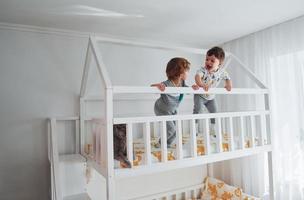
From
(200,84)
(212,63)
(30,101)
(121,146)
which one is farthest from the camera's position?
(30,101)

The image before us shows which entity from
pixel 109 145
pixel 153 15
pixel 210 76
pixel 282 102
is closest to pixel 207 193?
pixel 282 102

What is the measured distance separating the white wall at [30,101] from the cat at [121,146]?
0.97m

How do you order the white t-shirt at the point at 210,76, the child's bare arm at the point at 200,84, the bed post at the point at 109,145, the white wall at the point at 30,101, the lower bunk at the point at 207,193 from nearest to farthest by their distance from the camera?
the bed post at the point at 109,145 < the child's bare arm at the point at 200,84 < the white t-shirt at the point at 210,76 < the white wall at the point at 30,101 < the lower bunk at the point at 207,193

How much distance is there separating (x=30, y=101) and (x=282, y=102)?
7.86 ft

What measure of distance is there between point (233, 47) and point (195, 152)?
5.47 feet

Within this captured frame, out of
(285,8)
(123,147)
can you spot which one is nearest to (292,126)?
(285,8)

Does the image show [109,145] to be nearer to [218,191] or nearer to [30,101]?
[30,101]

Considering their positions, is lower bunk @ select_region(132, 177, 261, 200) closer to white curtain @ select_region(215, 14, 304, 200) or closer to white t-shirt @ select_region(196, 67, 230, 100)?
white curtain @ select_region(215, 14, 304, 200)

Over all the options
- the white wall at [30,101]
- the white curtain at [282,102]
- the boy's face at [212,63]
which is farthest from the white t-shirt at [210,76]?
the white wall at [30,101]

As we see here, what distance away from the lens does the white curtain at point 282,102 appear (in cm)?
218

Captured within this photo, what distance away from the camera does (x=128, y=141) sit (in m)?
1.45

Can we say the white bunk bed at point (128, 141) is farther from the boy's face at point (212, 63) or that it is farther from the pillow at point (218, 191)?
the pillow at point (218, 191)

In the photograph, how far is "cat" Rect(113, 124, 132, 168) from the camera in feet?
4.81

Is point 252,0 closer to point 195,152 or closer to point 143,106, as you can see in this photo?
point 195,152
